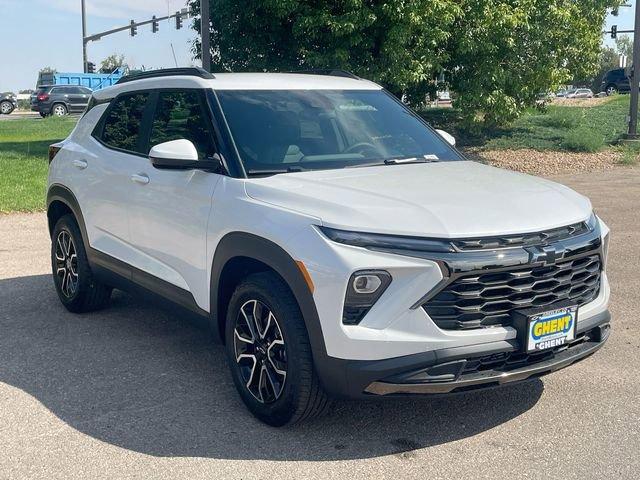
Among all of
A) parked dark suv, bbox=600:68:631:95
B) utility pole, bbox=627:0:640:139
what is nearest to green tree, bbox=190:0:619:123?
utility pole, bbox=627:0:640:139

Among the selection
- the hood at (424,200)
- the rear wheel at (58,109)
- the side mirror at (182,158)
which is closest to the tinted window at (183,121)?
the side mirror at (182,158)

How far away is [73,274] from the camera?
21.3 ft

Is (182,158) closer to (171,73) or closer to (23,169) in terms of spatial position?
(171,73)

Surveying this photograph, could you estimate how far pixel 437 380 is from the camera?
371 cm

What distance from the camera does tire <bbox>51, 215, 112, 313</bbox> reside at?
6.32 metres

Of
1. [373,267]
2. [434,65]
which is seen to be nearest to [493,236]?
[373,267]

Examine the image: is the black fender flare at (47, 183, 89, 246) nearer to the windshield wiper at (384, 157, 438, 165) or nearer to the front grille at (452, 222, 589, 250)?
the windshield wiper at (384, 157, 438, 165)

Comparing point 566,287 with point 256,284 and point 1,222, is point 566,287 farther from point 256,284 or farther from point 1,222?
point 1,222

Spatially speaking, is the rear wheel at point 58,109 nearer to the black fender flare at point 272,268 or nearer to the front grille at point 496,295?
the black fender flare at point 272,268

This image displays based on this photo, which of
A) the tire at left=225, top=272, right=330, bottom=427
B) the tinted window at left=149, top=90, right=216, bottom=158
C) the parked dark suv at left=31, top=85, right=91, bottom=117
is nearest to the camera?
the tire at left=225, top=272, right=330, bottom=427

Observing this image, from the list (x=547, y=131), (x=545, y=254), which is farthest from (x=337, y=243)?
(x=547, y=131)

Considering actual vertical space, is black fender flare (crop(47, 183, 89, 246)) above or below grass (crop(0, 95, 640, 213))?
above

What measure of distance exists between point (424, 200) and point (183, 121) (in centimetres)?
193

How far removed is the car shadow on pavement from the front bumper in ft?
0.44
